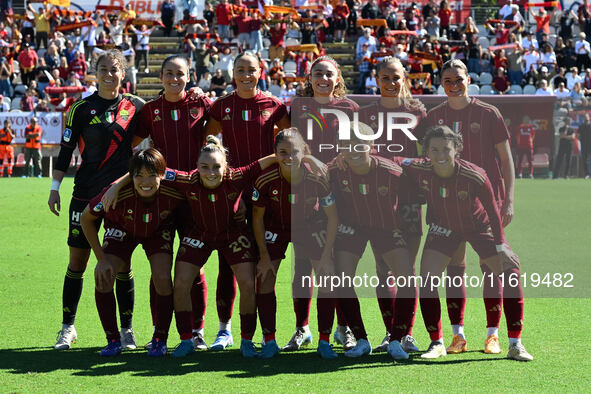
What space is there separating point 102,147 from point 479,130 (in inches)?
111

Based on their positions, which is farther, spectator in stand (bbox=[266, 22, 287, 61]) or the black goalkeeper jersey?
spectator in stand (bbox=[266, 22, 287, 61])

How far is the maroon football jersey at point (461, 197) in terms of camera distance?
5.72 metres

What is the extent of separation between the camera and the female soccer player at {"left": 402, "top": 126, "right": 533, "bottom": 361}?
5.72m

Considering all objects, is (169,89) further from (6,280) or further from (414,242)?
(6,280)

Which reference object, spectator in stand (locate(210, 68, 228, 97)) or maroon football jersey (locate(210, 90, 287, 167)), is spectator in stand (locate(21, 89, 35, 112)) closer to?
spectator in stand (locate(210, 68, 228, 97))

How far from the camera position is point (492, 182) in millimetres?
6039

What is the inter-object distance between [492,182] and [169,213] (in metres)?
2.38

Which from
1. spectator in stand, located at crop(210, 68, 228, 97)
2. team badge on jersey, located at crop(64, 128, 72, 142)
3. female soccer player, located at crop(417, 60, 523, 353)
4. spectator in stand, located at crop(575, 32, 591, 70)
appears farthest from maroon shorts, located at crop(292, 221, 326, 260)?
spectator in stand, located at crop(575, 32, 591, 70)

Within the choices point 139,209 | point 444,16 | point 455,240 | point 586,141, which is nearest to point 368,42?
point 444,16

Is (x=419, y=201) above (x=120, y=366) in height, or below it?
above

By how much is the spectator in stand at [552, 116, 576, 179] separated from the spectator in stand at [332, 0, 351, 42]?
9.54 m

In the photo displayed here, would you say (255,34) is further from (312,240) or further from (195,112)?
(312,240)

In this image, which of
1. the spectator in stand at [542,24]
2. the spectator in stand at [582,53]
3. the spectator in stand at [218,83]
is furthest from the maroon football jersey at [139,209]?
A: the spectator in stand at [542,24]

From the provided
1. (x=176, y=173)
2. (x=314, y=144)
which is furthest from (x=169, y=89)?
(x=314, y=144)
